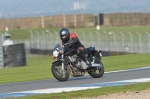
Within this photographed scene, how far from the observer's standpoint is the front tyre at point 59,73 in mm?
15930

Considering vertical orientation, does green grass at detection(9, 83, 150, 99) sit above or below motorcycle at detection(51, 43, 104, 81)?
below

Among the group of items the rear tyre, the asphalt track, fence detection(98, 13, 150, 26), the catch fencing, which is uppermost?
fence detection(98, 13, 150, 26)

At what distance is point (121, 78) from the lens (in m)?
16.5

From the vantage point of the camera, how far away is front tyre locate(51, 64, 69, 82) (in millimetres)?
15930

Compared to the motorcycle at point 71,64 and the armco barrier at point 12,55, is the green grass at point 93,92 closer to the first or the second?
the motorcycle at point 71,64

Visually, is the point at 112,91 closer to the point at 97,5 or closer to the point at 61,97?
the point at 61,97

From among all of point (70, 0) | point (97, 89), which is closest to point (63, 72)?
point (97, 89)

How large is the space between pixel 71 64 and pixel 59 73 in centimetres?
46

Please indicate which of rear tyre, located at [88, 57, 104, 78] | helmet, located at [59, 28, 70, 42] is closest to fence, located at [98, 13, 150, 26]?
rear tyre, located at [88, 57, 104, 78]

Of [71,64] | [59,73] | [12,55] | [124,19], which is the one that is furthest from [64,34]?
[124,19]

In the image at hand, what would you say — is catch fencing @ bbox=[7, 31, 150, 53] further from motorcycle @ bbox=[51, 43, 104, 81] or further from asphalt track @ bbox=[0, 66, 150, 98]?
motorcycle @ bbox=[51, 43, 104, 81]

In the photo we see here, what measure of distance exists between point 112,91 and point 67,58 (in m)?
3.74

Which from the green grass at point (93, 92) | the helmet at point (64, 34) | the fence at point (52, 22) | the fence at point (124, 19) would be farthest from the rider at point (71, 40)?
the fence at point (52, 22)

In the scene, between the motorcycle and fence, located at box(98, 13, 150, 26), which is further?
fence, located at box(98, 13, 150, 26)
